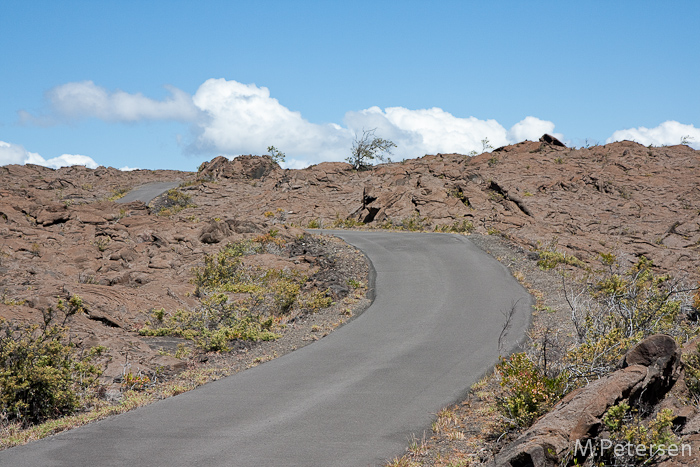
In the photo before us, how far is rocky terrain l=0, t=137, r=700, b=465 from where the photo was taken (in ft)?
44.3

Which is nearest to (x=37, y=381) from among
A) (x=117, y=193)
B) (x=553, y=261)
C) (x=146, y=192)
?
(x=553, y=261)

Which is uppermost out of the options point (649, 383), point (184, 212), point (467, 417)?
point (184, 212)

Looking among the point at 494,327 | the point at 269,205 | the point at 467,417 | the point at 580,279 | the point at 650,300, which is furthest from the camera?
the point at 269,205

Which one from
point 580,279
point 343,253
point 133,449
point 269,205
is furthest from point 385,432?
point 269,205

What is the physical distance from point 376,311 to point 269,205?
24.3 m

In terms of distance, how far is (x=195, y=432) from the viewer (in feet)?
21.5

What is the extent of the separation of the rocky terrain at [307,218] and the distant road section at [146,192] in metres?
1.83

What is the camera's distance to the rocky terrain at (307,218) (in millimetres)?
13500

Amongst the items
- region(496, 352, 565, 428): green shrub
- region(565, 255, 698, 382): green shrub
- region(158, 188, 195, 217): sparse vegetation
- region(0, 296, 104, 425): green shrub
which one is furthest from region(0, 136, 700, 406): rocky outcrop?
region(0, 296, 104, 425): green shrub

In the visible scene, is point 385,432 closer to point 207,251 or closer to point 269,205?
point 207,251

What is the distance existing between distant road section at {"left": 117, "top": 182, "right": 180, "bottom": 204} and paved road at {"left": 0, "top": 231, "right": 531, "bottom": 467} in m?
35.4

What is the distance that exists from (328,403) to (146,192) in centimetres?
4600

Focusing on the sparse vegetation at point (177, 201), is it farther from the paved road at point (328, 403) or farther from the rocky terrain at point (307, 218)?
the paved road at point (328, 403)

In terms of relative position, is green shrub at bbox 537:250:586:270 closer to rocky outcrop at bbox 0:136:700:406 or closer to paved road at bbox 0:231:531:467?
rocky outcrop at bbox 0:136:700:406
